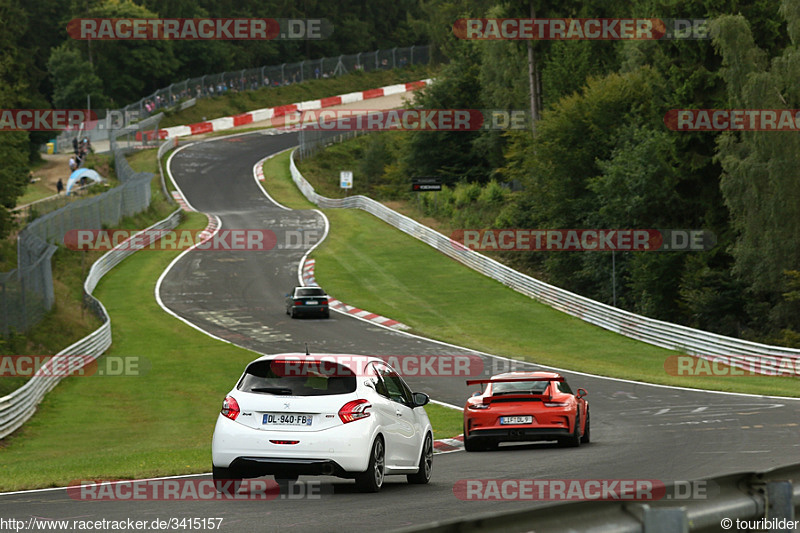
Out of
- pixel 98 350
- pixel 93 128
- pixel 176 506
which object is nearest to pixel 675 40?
pixel 98 350

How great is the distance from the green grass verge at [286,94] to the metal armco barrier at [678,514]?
9332cm

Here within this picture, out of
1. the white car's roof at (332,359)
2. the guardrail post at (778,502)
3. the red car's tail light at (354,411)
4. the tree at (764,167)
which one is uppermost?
the tree at (764,167)

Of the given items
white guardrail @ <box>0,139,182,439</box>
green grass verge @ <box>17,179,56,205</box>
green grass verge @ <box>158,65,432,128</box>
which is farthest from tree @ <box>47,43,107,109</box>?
white guardrail @ <box>0,139,182,439</box>

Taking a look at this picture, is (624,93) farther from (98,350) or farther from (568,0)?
(98,350)

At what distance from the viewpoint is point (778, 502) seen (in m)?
5.91

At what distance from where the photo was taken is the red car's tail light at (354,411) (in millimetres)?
11438

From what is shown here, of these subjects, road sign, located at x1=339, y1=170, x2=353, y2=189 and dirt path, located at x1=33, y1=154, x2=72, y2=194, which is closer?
road sign, located at x1=339, y1=170, x2=353, y2=189

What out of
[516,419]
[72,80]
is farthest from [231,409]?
[72,80]

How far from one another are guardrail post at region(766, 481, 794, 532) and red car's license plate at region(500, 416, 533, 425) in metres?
11.4

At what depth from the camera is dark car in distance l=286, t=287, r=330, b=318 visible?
42375 mm

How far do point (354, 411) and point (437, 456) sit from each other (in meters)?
6.16

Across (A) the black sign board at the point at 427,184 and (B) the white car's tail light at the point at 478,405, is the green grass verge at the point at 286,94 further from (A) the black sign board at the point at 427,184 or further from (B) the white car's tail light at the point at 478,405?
(B) the white car's tail light at the point at 478,405

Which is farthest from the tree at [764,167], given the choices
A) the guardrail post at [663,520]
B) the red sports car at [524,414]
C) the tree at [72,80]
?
the tree at [72,80]

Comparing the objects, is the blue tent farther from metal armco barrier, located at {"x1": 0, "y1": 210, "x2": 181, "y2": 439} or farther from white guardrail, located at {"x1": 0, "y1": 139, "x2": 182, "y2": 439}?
white guardrail, located at {"x1": 0, "y1": 139, "x2": 182, "y2": 439}
